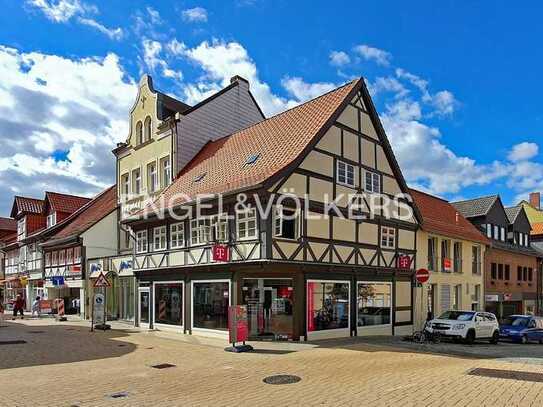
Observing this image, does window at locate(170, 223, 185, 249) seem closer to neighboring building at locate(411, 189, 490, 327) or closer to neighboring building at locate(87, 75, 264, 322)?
neighboring building at locate(87, 75, 264, 322)

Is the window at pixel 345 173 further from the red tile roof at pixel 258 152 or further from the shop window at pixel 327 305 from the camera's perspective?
the shop window at pixel 327 305

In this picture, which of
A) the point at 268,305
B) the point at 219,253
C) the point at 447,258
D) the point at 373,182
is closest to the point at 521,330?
the point at 447,258

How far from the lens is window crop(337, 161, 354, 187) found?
2052 cm

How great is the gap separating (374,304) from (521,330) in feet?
29.5

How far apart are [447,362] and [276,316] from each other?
6.85 metres

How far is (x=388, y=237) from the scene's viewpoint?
918 inches

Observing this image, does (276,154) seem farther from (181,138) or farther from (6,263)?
(6,263)

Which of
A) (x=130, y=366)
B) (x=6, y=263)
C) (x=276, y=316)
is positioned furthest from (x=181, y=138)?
(x=6, y=263)

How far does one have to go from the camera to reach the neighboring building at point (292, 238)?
18016 mm

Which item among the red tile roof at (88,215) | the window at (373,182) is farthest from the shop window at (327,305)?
the red tile roof at (88,215)

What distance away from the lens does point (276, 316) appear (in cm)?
1870

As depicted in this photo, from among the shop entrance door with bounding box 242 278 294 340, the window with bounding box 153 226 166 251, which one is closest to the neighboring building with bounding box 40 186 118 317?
the window with bounding box 153 226 166 251

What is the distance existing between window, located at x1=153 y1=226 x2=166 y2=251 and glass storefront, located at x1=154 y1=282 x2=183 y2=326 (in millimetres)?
1653

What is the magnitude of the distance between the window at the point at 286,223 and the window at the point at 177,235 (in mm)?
5130
